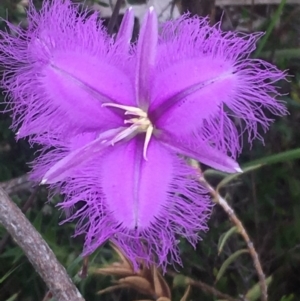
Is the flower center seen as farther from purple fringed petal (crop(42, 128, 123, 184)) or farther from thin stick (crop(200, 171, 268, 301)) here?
thin stick (crop(200, 171, 268, 301))

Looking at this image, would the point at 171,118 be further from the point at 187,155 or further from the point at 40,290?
the point at 40,290

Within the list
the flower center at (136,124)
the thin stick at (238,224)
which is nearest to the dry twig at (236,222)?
the thin stick at (238,224)

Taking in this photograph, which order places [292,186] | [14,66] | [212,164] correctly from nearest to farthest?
1. [212,164]
2. [14,66]
3. [292,186]

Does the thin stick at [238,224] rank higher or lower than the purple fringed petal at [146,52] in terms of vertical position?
lower

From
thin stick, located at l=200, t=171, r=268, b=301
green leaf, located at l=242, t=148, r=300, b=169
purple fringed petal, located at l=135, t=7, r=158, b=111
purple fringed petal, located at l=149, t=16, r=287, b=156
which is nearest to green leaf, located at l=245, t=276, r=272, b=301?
thin stick, located at l=200, t=171, r=268, b=301

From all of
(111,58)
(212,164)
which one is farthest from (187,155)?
(111,58)

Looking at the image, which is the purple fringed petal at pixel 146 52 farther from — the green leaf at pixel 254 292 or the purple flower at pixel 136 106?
the green leaf at pixel 254 292
